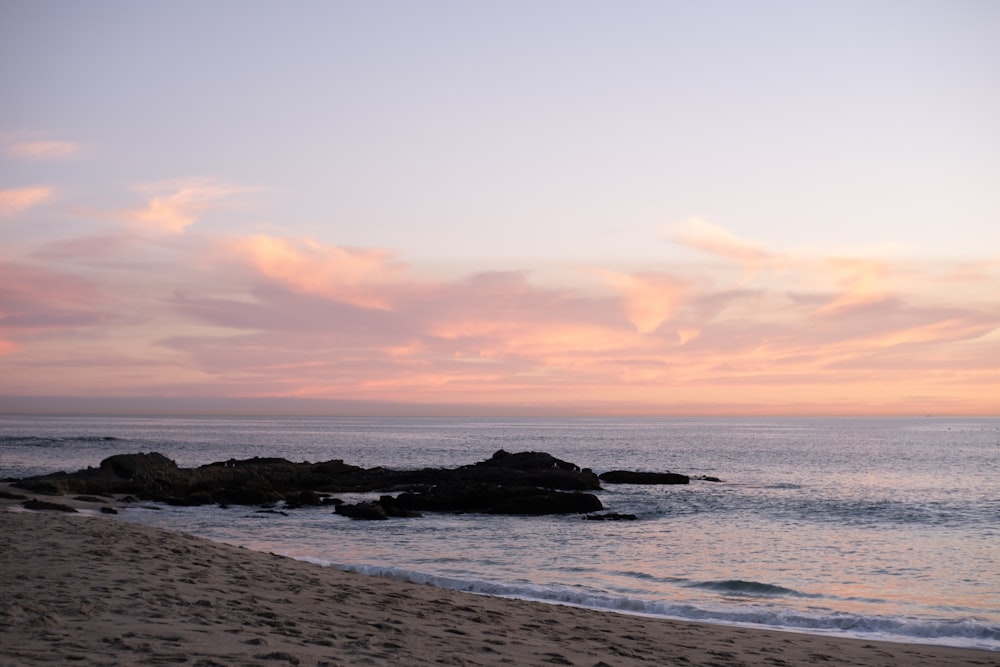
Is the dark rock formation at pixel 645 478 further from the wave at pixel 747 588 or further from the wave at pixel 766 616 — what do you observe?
the wave at pixel 766 616

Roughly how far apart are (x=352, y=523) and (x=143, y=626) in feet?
74.4

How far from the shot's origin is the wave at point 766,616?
1546cm

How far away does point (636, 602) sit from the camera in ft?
57.0

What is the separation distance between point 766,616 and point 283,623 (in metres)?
10.5

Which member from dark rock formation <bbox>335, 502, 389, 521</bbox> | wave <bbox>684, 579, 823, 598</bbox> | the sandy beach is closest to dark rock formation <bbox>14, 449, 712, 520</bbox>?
dark rock formation <bbox>335, 502, 389, 521</bbox>

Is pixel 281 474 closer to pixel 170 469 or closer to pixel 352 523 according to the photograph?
pixel 170 469

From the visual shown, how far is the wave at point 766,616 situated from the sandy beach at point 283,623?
3.69ft

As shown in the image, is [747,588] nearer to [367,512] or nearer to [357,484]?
[367,512]

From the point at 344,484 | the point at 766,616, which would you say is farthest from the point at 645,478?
the point at 766,616

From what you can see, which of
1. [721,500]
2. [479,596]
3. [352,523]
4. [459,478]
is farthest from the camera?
[459,478]

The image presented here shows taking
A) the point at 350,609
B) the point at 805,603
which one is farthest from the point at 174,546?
the point at 805,603

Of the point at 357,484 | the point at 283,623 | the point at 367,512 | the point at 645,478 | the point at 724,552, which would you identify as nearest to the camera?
the point at 283,623

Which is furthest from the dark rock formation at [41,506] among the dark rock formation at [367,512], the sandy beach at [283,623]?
the dark rock formation at [367,512]

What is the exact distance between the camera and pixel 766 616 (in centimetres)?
1666
